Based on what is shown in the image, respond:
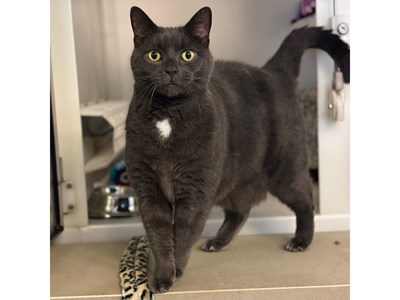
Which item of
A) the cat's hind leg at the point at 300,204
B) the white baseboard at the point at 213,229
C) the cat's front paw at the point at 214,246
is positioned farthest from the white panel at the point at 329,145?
the cat's front paw at the point at 214,246

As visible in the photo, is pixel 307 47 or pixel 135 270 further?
pixel 307 47

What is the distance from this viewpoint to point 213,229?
1.65 meters

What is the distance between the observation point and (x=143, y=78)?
1.15 metres

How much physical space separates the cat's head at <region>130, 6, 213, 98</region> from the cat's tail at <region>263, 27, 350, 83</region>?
1.35 feet

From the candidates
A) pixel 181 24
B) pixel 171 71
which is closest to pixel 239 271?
pixel 171 71

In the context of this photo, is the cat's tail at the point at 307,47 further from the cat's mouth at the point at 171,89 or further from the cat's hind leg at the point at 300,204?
the cat's mouth at the point at 171,89

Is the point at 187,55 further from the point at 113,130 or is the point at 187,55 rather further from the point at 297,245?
the point at 113,130

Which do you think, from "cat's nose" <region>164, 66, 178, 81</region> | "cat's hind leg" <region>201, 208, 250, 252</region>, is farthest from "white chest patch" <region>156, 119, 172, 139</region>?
"cat's hind leg" <region>201, 208, 250, 252</region>

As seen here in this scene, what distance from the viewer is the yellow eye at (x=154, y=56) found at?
3.74 feet

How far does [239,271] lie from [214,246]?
19 cm
